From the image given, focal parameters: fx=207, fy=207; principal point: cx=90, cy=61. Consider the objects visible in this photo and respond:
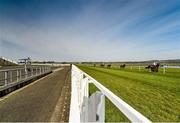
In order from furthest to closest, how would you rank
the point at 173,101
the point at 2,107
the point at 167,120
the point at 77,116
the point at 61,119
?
the point at 173,101 → the point at 2,107 → the point at 61,119 → the point at 167,120 → the point at 77,116

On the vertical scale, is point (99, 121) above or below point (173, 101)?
above

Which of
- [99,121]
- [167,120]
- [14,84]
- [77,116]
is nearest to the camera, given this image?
[99,121]

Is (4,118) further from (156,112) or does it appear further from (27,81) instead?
(27,81)

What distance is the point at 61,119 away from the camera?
20.7ft

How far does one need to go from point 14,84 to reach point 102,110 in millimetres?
12157

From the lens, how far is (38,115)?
→ 22.3ft

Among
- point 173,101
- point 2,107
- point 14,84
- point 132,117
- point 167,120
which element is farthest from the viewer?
point 14,84

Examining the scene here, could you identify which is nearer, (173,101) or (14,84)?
(173,101)

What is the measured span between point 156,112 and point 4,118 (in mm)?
4853

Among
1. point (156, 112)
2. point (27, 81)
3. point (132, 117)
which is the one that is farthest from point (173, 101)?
point (27, 81)

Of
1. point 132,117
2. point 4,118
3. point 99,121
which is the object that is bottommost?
point 4,118

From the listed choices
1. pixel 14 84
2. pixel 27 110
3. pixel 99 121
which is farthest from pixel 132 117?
pixel 14 84

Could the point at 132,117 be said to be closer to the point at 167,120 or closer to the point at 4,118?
the point at 167,120

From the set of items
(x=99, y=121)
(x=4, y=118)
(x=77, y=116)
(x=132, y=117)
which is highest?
(x=132, y=117)
